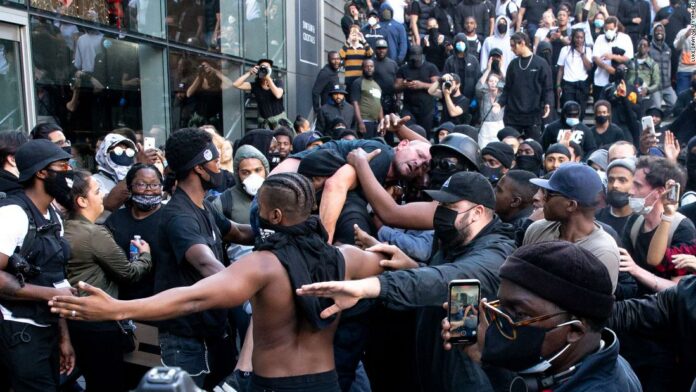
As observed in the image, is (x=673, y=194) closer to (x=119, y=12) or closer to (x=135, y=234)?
(x=135, y=234)

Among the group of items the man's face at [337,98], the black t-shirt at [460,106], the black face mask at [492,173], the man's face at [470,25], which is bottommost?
the black face mask at [492,173]

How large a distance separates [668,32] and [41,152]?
1316 centimetres

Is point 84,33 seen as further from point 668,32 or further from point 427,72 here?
point 668,32

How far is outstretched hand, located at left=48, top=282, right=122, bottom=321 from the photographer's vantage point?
2463mm

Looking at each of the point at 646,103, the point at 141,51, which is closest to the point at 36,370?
the point at 141,51

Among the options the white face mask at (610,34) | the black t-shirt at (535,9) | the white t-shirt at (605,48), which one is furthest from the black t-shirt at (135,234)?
the black t-shirt at (535,9)

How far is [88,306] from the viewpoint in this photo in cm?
250

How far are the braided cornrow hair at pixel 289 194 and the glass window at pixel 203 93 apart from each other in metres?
7.78

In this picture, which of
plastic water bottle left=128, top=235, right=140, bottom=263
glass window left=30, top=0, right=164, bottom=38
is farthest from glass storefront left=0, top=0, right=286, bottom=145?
plastic water bottle left=128, top=235, right=140, bottom=263

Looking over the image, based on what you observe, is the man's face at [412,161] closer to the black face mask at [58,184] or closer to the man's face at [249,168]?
the man's face at [249,168]

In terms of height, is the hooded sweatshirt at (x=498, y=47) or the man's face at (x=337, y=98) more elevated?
the hooded sweatshirt at (x=498, y=47)

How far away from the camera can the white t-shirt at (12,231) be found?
→ 143 inches

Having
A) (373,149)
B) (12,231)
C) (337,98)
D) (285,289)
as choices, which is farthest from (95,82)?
(285,289)

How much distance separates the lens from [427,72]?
11648 mm
